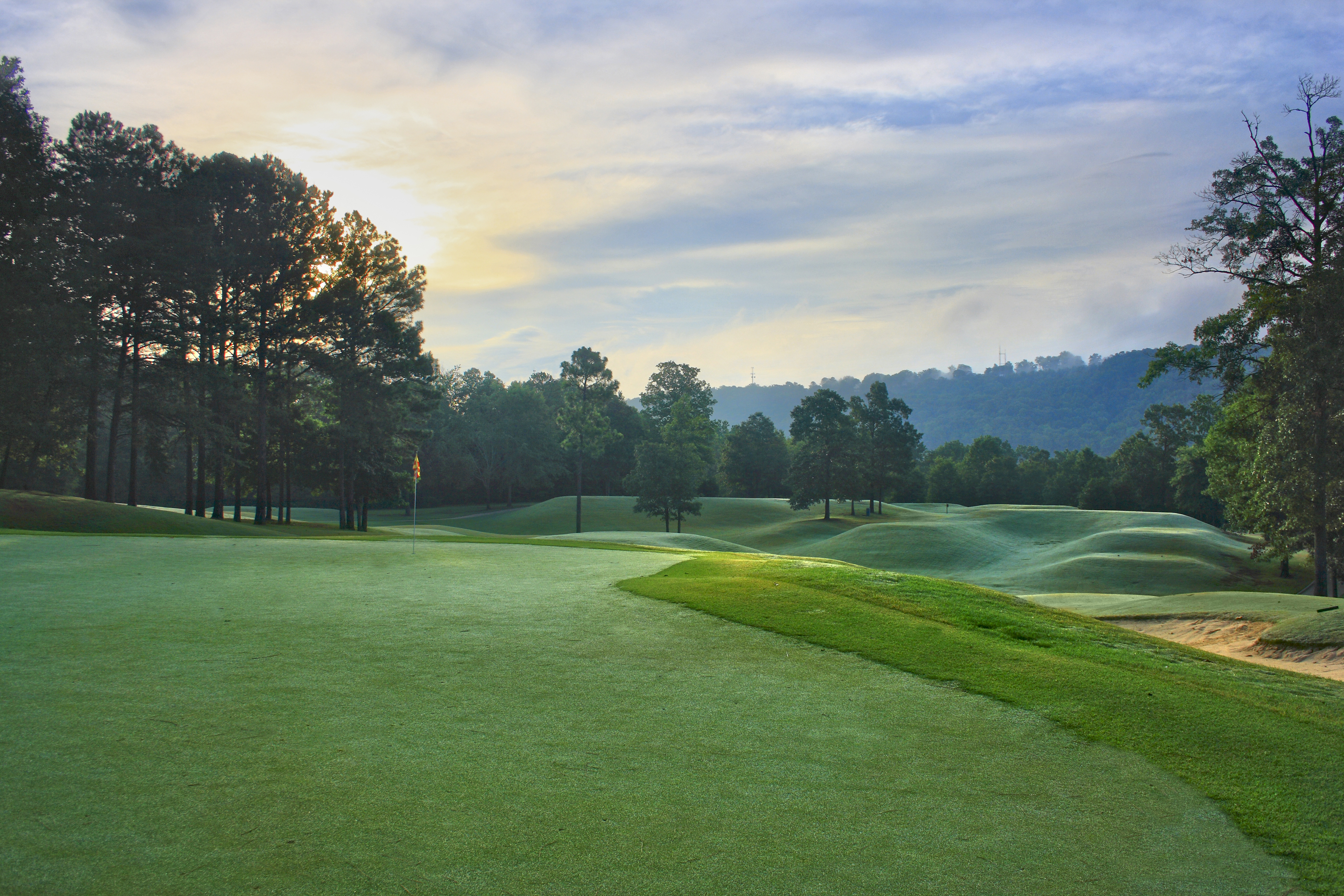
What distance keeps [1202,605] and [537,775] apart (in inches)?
762

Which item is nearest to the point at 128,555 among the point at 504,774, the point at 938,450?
the point at 504,774

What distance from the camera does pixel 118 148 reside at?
3759cm

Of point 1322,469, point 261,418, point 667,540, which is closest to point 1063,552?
point 1322,469

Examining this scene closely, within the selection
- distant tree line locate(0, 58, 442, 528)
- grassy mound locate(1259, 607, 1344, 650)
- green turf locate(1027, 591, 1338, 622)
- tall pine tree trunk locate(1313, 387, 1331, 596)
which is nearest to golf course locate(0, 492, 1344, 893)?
grassy mound locate(1259, 607, 1344, 650)

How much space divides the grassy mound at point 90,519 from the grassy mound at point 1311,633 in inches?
1168

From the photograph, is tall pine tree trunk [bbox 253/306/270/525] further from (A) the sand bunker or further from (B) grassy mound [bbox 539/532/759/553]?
(A) the sand bunker

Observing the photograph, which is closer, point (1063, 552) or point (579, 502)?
point (1063, 552)

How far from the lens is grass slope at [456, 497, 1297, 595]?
3725 centimetres

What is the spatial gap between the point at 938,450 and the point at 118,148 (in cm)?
11619

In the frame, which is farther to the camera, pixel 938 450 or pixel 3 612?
pixel 938 450

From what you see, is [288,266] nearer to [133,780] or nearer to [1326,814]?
[133,780]

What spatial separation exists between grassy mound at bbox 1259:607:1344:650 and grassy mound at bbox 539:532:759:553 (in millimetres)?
22453

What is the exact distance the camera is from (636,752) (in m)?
5.61

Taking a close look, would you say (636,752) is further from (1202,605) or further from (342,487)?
(342,487)
